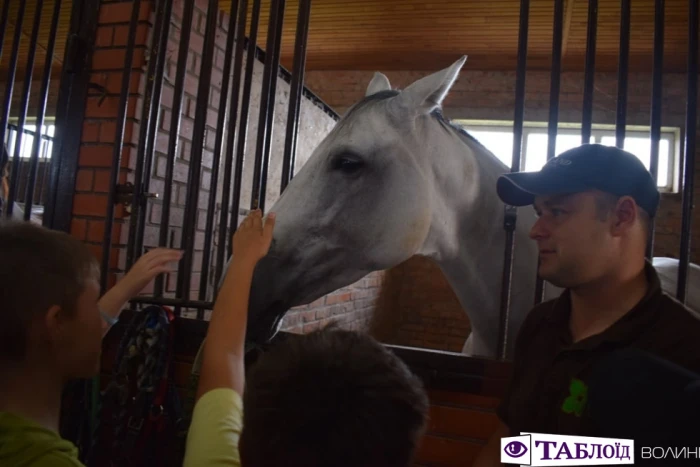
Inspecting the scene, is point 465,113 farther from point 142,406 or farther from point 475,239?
point 142,406

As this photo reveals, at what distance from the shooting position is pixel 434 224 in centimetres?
162

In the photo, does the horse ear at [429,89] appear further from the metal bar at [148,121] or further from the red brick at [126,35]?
the red brick at [126,35]

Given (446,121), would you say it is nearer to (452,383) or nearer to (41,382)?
(452,383)

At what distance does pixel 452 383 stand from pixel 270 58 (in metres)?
1.35

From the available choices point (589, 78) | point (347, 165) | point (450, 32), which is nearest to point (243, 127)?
point (347, 165)

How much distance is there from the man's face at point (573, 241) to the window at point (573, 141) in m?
4.75

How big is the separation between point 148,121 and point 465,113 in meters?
5.15

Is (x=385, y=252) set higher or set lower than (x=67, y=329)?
higher

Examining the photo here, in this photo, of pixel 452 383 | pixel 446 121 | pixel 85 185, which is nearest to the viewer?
pixel 452 383

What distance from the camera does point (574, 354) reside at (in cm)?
91

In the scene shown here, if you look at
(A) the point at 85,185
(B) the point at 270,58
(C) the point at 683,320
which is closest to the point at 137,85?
(A) the point at 85,185

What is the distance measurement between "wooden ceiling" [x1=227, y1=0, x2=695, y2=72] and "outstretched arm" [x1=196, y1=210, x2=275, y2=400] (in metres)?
3.81

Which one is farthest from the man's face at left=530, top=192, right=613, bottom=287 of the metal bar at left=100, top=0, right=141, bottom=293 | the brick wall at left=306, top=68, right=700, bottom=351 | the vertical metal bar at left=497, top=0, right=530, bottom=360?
the brick wall at left=306, top=68, right=700, bottom=351

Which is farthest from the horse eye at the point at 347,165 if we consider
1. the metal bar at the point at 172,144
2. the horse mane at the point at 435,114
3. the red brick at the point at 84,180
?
the red brick at the point at 84,180
